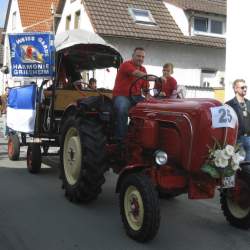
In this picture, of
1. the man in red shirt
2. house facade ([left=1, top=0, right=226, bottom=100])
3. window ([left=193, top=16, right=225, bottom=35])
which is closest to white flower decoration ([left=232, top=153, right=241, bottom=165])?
the man in red shirt

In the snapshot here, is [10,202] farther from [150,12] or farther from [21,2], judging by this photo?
[21,2]

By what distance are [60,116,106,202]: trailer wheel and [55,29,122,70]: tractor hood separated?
2.52 m

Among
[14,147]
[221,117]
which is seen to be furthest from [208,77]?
[221,117]

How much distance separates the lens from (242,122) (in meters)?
7.62

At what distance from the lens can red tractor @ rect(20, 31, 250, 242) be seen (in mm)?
5438

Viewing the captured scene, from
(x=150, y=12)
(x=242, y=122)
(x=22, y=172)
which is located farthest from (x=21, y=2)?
(x=242, y=122)

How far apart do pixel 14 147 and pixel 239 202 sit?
589 cm

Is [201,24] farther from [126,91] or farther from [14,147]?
[126,91]

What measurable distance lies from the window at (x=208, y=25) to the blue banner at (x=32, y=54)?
14.9 meters

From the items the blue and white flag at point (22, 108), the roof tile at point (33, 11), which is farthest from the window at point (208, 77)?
the blue and white flag at point (22, 108)

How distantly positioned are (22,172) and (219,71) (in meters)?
16.5

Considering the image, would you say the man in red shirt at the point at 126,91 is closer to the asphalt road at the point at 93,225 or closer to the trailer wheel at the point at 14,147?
the asphalt road at the point at 93,225

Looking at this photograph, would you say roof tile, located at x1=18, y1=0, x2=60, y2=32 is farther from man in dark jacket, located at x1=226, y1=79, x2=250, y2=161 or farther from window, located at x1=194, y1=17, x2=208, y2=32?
man in dark jacket, located at x1=226, y1=79, x2=250, y2=161

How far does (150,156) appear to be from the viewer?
6102 mm
